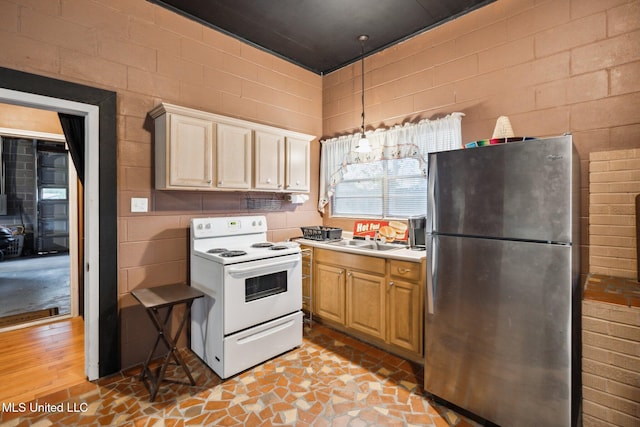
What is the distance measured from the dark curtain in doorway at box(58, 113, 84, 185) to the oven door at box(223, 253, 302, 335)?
1582 millimetres

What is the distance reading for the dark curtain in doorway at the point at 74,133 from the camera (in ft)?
7.80

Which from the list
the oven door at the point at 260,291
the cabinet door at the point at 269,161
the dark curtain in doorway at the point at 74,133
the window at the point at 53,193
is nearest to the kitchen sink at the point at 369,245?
the oven door at the point at 260,291

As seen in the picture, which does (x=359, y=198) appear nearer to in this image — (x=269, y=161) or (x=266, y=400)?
(x=269, y=161)

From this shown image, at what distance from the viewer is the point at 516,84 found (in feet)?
7.98

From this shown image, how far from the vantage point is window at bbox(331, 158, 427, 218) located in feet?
10.3

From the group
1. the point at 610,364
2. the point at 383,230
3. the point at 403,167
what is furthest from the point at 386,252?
the point at 610,364

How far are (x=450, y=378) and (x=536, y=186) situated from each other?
4.19 feet

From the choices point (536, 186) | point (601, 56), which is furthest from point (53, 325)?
→ point (601, 56)

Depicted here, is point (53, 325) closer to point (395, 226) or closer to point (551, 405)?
point (395, 226)

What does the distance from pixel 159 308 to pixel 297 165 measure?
6.31 feet

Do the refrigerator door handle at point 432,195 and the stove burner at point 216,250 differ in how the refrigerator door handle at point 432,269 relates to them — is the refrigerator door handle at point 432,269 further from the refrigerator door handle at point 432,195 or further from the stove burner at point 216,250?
the stove burner at point 216,250

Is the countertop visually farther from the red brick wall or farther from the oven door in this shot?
the red brick wall

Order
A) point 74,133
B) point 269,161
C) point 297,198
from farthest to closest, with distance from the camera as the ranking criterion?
point 297,198, point 269,161, point 74,133

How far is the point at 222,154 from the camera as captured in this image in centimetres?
271
